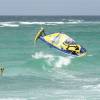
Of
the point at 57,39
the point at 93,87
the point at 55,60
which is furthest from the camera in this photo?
the point at 55,60

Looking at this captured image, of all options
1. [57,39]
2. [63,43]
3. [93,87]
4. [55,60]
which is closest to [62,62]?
[55,60]

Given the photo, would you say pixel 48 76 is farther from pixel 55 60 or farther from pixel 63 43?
pixel 55 60

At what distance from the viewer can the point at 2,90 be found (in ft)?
97.7

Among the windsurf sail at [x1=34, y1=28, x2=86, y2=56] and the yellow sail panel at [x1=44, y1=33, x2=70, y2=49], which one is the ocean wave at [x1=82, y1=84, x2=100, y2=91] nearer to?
the windsurf sail at [x1=34, y1=28, x2=86, y2=56]

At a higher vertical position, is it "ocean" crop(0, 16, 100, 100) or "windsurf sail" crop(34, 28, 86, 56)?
"windsurf sail" crop(34, 28, 86, 56)

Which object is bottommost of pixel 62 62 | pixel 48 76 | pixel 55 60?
pixel 55 60

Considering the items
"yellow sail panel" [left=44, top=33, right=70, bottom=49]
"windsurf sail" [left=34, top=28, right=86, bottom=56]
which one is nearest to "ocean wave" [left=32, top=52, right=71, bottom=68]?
"windsurf sail" [left=34, top=28, right=86, bottom=56]

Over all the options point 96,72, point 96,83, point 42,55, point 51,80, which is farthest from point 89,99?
point 42,55

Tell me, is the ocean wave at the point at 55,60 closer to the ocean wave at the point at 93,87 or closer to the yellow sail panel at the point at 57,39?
the yellow sail panel at the point at 57,39

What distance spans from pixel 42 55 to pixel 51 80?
52.6 ft

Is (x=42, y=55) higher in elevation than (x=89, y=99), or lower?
lower

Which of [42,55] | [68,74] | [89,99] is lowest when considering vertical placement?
[42,55]

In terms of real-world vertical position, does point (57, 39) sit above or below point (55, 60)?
above

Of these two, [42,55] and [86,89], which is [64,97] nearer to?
[86,89]
